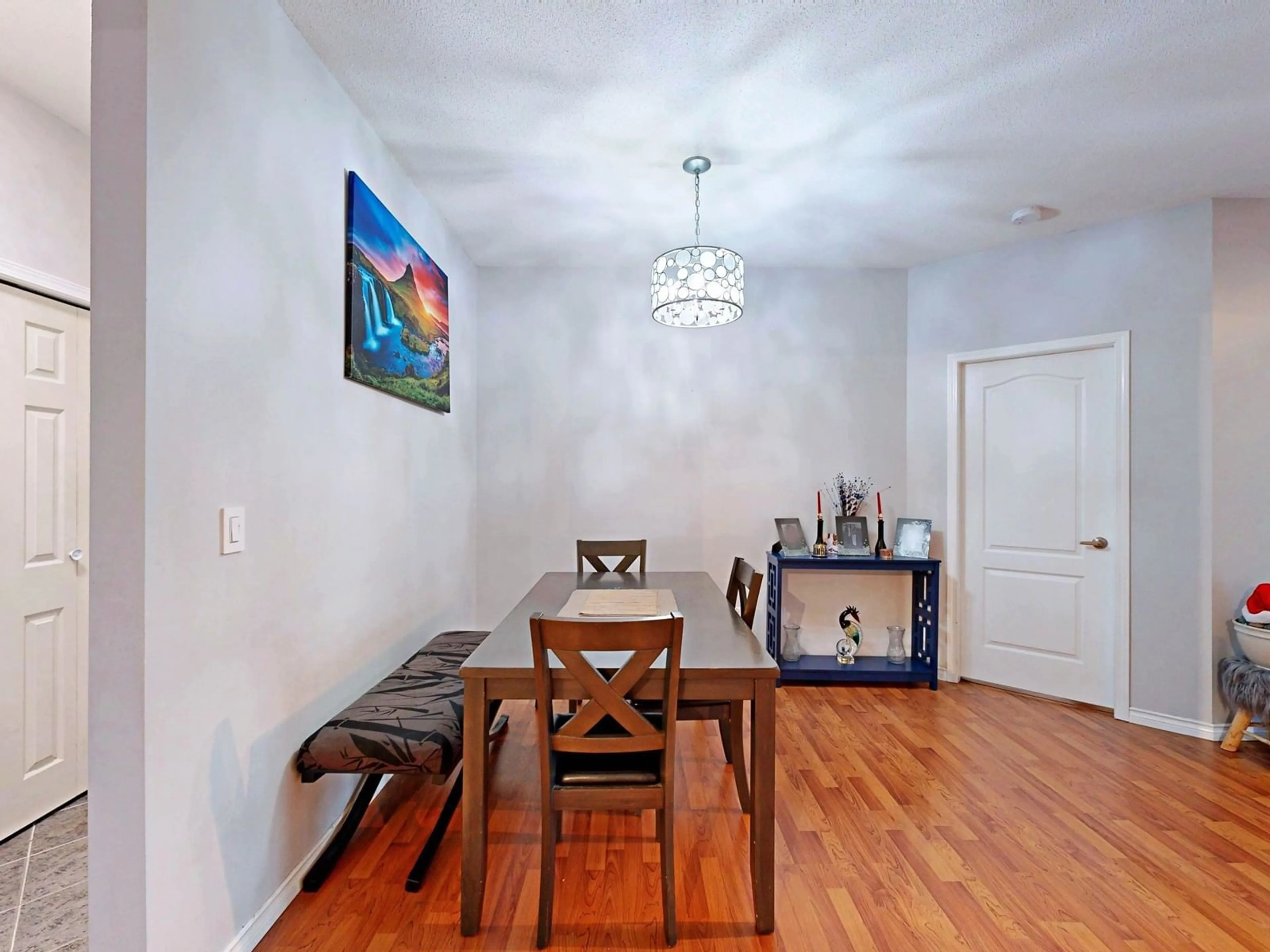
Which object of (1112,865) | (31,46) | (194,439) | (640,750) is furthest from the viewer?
(1112,865)

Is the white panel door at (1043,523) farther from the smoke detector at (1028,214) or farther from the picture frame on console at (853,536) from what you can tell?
the smoke detector at (1028,214)

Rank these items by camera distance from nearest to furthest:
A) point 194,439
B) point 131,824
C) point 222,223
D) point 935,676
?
point 131,824, point 194,439, point 222,223, point 935,676

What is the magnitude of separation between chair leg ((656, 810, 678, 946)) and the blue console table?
2262 millimetres

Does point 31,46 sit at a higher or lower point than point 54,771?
higher

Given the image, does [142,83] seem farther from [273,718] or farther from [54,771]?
[54,771]

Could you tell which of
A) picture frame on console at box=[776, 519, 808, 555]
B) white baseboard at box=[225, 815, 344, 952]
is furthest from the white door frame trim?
white baseboard at box=[225, 815, 344, 952]

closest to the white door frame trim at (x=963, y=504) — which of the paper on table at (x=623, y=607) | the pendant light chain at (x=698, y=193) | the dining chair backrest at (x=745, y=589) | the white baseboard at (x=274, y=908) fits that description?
the dining chair backrest at (x=745, y=589)

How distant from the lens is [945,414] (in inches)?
155

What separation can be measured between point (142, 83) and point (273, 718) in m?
1.55

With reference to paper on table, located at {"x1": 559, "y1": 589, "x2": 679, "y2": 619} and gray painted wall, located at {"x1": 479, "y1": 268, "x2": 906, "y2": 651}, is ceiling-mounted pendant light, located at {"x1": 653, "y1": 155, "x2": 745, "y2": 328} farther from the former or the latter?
gray painted wall, located at {"x1": 479, "y1": 268, "x2": 906, "y2": 651}

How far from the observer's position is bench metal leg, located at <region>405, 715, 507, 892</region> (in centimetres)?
189

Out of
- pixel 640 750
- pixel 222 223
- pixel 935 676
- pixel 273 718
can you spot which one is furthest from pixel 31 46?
pixel 935 676

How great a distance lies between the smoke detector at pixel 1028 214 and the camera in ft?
10.4

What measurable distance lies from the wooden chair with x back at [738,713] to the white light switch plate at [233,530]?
4.37 feet
